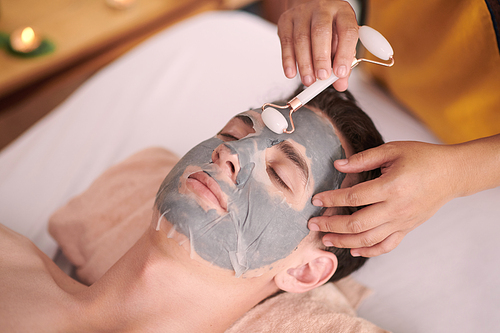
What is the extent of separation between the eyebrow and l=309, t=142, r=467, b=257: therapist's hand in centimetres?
7

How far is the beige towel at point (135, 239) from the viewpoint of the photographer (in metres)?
1.15

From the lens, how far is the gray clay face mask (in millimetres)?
896

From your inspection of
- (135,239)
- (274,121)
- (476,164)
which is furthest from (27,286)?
(476,164)

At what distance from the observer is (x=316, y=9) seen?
98 cm

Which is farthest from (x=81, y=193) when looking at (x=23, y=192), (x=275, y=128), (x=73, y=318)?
(x=275, y=128)

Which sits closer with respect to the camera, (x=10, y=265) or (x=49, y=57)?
(x=10, y=265)

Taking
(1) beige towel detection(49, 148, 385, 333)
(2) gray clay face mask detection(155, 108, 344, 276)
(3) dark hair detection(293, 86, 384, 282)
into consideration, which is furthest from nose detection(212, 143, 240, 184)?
(1) beige towel detection(49, 148, 385, 333)

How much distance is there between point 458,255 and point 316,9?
3.15 feet

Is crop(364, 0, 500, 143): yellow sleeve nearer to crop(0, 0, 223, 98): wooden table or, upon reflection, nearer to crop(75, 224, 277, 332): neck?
crop(75, 224, 277, 332): neck

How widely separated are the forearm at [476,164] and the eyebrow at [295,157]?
0.35 meters

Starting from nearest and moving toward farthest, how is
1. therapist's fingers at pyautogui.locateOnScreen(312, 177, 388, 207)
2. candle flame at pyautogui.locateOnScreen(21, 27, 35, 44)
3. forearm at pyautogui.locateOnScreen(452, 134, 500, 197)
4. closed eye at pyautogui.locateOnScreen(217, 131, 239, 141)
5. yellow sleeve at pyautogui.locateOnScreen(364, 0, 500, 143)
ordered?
therapist's fingers at pyautogui.locateOnScreen(312, 177, 388, 207)
forearm at pyautogui.locateOnScreen(452, 134, 500, 197)
closed eye at pyautogui.locateOnScreen(217, 131, 239, 141)
yellow sleeve at pyautogui.locateOnScreen(364, 0, 500, 143)
candle flame at pyautogui.locateOnScreen(21, 27, 35, 44)

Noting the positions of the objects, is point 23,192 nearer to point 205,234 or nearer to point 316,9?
point 205,234

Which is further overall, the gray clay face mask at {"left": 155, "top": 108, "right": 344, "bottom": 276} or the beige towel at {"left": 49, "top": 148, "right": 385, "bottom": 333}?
the beige towel at {"left": 49, "top": 148, "right": 385, "bottom": 333}

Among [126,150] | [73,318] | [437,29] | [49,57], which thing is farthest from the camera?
[49,57]
